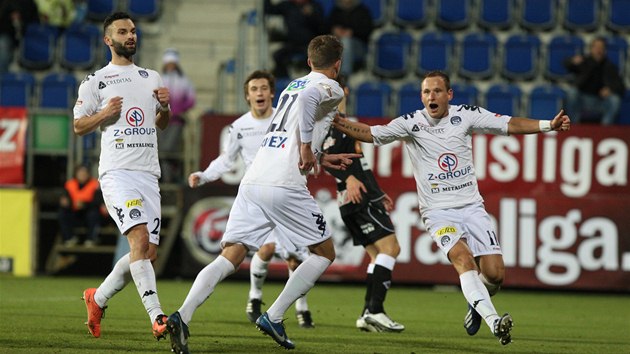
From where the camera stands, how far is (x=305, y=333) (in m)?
9.72

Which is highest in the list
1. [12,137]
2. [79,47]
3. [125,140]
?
[79,47]

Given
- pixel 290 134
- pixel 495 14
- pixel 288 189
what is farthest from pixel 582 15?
pixel 288 189

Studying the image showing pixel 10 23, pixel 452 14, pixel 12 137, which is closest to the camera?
pixel 12 137

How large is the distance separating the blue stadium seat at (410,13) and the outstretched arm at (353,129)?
37.0ft

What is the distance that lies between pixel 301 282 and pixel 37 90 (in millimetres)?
11772

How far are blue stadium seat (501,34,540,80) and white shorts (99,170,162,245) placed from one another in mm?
11549

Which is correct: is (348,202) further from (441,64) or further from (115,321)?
(441,64)

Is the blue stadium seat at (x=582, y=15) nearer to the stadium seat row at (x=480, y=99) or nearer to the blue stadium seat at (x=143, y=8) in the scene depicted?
the stadium seat row at (x=480, y=99)

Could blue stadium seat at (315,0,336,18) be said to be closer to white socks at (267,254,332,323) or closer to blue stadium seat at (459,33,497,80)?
blue stadium seat at (459,33,497,80)

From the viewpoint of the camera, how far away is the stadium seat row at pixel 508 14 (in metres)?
19.8

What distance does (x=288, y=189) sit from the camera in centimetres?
802

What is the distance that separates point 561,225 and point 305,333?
7141 millimetres

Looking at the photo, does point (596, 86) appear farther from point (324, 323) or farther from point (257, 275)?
point (257, 275)

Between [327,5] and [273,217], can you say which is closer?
[273,217]
